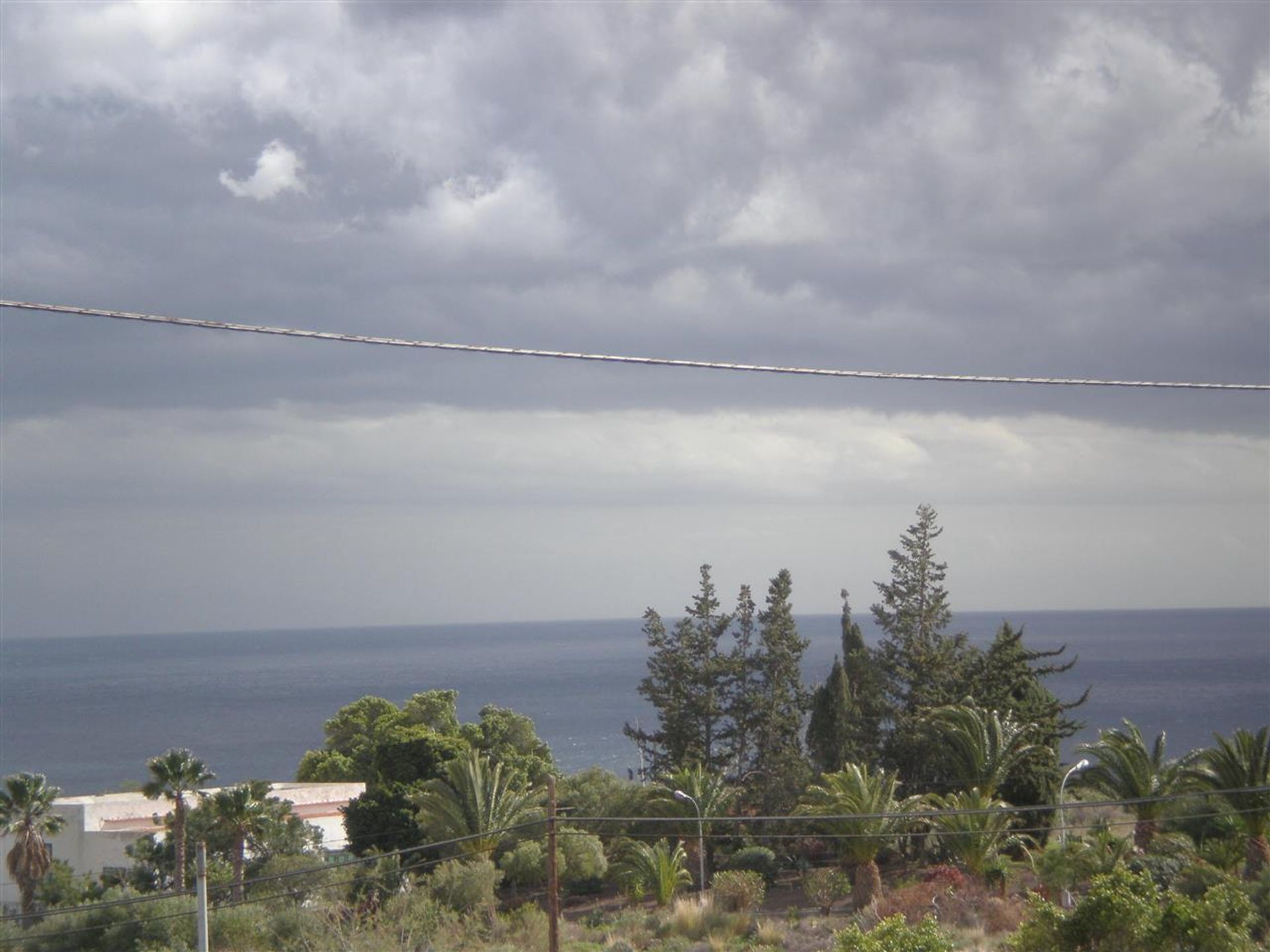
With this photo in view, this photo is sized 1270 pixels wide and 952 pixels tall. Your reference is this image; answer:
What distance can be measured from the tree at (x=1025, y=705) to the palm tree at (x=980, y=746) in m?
3.89

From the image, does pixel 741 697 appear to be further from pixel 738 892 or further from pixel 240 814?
pixel 240 814

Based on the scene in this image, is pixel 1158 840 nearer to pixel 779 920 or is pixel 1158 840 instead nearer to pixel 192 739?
pixel 779 920

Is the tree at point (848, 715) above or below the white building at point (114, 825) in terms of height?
above

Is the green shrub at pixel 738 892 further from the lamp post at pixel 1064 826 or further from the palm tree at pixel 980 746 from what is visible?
the lamp post at pixel 1064 826

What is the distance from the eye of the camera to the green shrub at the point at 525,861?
42.1 metres

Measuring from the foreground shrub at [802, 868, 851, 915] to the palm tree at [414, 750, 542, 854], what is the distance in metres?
9.69

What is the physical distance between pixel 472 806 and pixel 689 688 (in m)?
15.0

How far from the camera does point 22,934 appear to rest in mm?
33500

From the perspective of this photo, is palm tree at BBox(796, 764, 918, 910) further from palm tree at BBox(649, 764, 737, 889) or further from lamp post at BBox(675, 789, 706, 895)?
palm tree at BBox(649, 764, 737, 889)

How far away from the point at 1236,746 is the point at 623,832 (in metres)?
21.3

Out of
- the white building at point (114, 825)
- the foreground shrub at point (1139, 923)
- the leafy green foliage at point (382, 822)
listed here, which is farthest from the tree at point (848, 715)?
the foreground shrub at point (1139, 923)

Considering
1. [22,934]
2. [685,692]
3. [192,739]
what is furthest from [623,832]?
[192,739]

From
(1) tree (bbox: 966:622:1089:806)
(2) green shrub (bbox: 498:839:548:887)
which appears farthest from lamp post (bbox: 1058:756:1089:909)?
(2) green shrub (bbox: 498:839:548:887)

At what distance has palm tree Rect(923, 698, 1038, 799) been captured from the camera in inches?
1606
